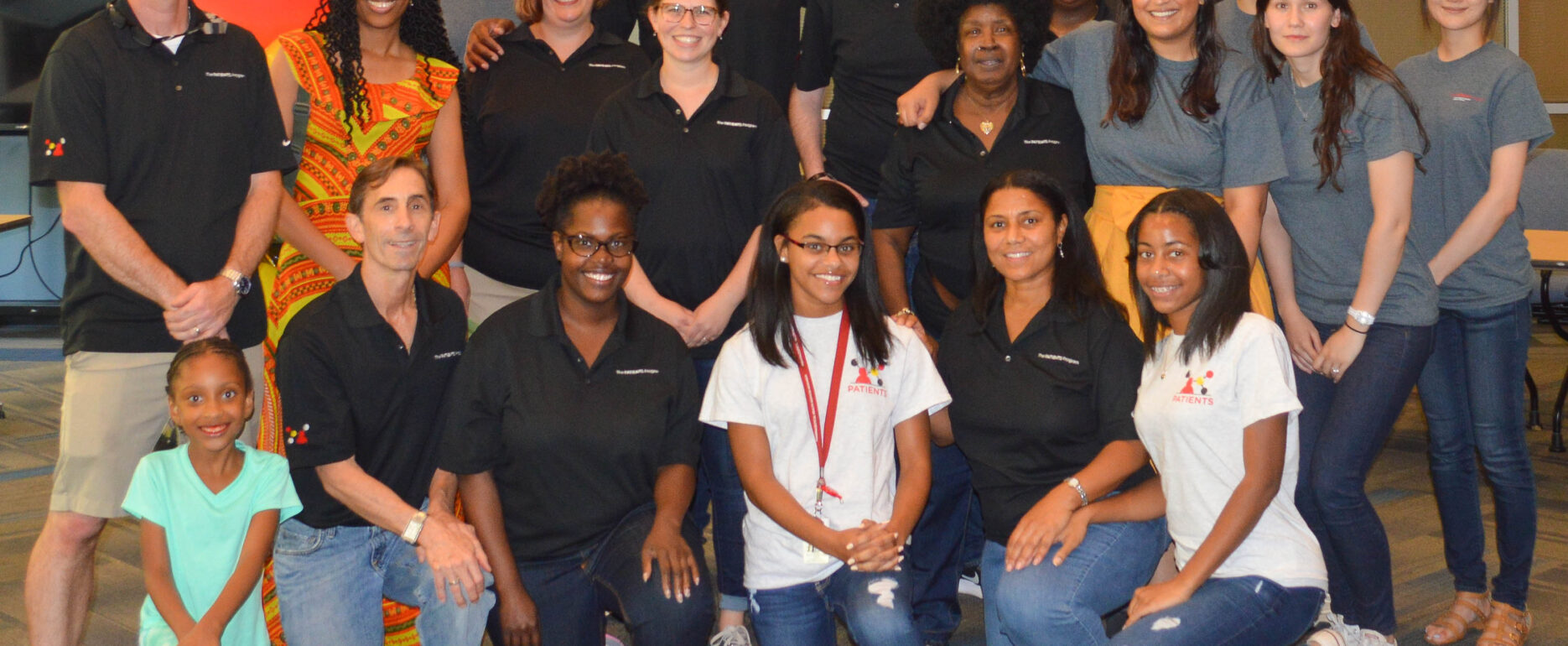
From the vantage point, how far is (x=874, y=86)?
369 centimetres

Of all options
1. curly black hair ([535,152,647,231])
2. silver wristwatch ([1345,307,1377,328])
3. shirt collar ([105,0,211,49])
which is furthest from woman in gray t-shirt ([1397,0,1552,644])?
shirt collar ([105,0,211,49])

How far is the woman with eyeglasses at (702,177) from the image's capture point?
3.22 meters

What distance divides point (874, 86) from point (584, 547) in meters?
1.60

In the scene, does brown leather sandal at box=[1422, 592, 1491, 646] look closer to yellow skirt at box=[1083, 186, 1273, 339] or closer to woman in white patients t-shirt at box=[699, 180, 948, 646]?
yellow skirt at box=[1083, 186, 1273, 339]

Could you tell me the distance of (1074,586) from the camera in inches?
106

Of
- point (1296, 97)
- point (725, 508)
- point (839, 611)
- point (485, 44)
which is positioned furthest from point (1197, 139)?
point (485, 44)

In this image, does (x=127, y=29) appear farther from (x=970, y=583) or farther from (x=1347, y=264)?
(x=1347, y=264)

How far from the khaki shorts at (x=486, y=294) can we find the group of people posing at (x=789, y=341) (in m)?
0.33

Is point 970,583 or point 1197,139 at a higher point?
point 1197,139

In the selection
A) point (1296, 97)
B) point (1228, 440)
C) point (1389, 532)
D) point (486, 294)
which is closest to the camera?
point (1228, 440)

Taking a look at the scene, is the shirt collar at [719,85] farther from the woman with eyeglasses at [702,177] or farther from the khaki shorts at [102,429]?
the khaki shorts at [102,429]

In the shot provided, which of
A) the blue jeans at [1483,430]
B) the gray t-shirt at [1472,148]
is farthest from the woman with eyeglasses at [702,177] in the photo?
the blue jeans at [1483,430]

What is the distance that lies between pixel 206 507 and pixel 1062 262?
6.32 ft

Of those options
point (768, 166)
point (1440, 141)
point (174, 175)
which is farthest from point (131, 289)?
point (1440, 141)
